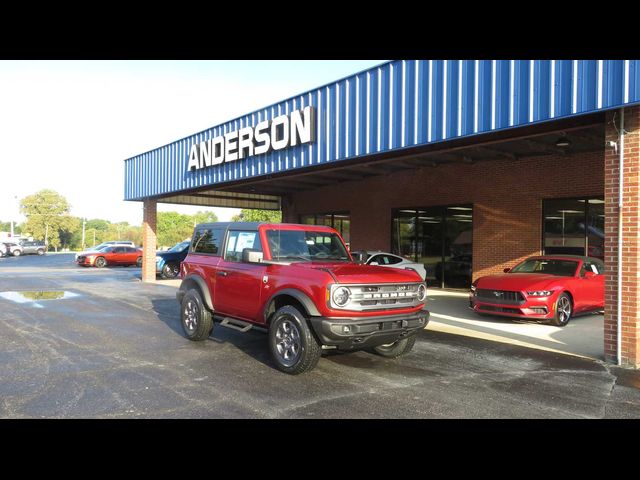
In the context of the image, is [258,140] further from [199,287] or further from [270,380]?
[270,380]

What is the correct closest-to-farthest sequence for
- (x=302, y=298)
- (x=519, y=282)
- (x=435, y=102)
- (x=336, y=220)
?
(x=302, y=298) < (x=435, y=102) < (x=519, y=282) < (x=336, y=220)

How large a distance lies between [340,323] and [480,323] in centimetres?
553

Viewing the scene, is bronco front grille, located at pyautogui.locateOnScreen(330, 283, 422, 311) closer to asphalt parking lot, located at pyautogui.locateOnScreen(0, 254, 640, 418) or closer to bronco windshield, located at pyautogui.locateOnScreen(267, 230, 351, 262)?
asphalt parking lot, located at pyautogui.locateOnScreen(0, 254, 640, 418)

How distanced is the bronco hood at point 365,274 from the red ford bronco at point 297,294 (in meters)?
0.01

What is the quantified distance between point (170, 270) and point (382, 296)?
55.9ft

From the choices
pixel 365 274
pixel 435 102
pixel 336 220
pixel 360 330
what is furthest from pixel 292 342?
pixel 336 220

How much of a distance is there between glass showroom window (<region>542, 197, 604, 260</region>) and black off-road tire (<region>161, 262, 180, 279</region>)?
15036 millimetres

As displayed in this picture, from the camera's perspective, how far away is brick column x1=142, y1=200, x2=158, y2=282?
19.9 m

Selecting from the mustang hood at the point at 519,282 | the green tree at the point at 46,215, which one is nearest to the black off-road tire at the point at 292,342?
the mustang hood at the point at 519,282

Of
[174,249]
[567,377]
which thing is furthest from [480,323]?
[174,249]

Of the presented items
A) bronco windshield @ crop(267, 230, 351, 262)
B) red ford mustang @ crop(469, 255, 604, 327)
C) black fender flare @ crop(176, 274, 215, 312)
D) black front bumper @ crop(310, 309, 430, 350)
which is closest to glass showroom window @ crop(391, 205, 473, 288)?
red ford mustang @ crop(469, 255, 604, 327)

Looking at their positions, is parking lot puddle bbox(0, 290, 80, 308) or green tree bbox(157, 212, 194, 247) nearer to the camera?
parking lot puddle bbox(0, 290, 80, 308)

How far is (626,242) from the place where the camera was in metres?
6.57

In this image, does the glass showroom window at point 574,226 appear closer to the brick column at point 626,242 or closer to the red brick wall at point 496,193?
the red brick wall at point 496,193
